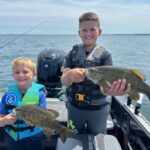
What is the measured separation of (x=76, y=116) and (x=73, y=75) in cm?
73

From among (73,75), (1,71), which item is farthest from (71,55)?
(1,71)

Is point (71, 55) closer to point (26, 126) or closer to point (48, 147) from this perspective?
point (26, 126)

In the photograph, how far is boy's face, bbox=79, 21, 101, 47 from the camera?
155 inches

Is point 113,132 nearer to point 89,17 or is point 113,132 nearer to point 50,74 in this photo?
point 50,74

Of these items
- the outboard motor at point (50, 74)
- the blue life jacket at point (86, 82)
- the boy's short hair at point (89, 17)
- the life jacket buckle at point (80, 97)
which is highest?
the boy's short hair at point (89, 17)

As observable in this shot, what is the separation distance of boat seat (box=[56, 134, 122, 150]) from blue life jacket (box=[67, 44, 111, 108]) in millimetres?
415

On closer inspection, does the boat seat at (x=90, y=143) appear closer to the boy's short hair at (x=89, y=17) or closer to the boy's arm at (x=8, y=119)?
the boy's arm at (x=8, y=119)

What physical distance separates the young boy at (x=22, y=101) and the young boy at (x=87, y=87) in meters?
0.40

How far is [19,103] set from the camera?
3.76 meters

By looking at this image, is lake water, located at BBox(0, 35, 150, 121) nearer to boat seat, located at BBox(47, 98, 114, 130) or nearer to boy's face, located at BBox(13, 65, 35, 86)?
boat seat, located at BBox(47, 98, 114, 130)

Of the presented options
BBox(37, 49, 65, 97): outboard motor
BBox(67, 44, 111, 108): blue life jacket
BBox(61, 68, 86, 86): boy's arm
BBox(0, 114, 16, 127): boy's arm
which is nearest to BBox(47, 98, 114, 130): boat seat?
BBox(67, 44, 111, 108): blue life jacket

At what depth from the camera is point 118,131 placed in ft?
16.9

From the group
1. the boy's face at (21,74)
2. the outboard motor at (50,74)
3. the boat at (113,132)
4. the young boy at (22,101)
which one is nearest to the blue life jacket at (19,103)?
the young boy at (22,101)

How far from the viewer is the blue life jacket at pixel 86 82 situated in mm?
3912
